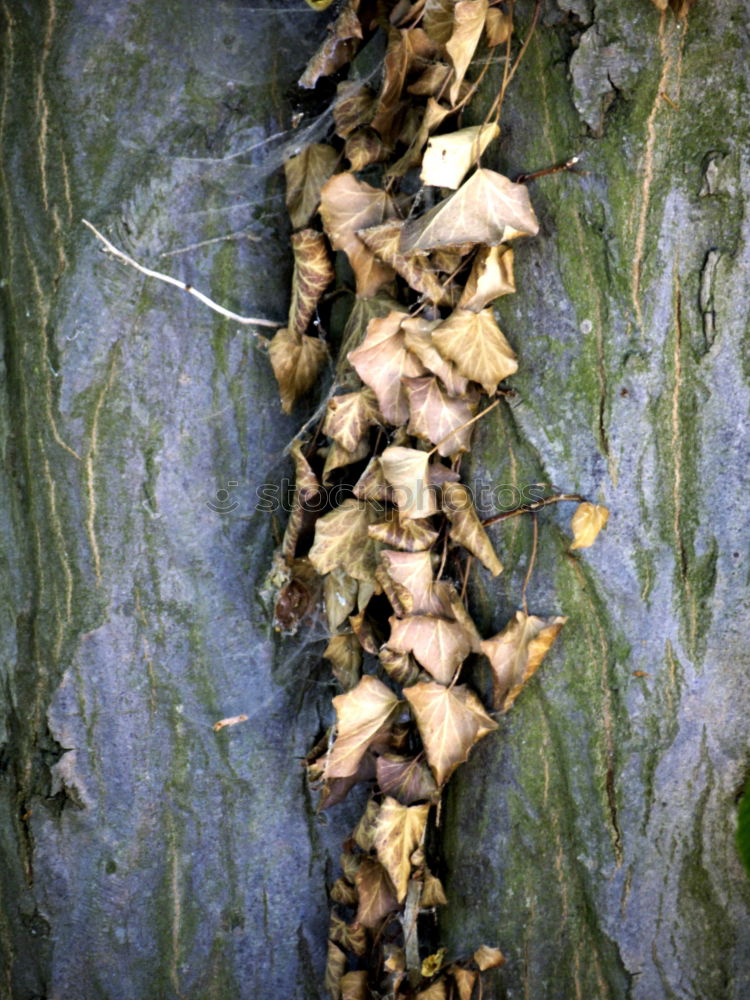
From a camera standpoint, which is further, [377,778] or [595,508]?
[377,778]

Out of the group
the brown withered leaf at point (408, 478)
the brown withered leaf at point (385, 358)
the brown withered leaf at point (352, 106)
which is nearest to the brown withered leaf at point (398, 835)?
the brown withered leaf at point (408, 478)

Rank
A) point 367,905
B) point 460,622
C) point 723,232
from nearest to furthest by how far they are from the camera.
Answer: point 723,232 → point 460,622 → point 367,905

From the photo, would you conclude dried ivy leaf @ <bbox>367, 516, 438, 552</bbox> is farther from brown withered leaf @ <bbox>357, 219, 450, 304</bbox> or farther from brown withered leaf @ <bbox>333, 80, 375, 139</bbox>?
brown withered leaf @ <bbox>333, 80, 375, 139</bbox>

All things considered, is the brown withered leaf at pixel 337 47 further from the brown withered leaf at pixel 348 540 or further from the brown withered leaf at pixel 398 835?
the brown withered leaf at pixel 398 835

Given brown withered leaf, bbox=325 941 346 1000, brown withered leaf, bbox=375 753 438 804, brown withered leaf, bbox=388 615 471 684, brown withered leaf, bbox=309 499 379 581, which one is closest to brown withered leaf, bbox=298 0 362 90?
brown withered leaf, bbox=309 499 379 581

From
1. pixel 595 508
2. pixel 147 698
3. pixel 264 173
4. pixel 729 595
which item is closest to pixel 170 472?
pixel 147 698

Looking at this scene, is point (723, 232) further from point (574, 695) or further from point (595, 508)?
point (574, 695)

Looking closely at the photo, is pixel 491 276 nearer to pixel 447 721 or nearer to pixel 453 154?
pixel 453 154
